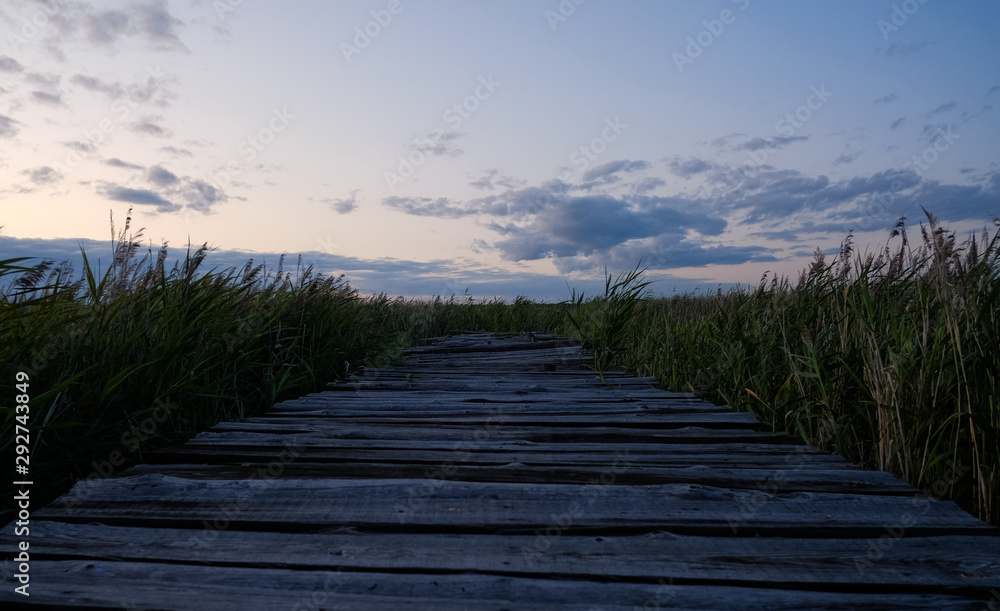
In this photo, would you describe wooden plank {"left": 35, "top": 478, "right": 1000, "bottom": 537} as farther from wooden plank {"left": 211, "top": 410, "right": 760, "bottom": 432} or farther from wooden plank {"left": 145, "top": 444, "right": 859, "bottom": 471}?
wooden plank {"left": 211, "top": 410, "right": 760, "bottom": 432}

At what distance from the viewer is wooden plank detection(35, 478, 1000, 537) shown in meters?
1.93

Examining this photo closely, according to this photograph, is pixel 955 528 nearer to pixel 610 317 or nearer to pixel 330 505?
pixel 330 505

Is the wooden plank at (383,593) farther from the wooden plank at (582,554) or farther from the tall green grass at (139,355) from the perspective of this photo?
the tall green grass at (139,355)

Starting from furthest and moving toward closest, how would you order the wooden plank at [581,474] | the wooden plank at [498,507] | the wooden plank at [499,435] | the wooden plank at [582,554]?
the wooden plank at [499,435]
the wooden plank at [581,474]
the wooden plank at [498,507]
the wooden plank at [582,554]

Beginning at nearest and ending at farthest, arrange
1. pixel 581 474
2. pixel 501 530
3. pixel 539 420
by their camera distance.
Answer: pixel 501 530, pixel 581 474, pixel 539 420

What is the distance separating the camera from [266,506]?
2.07 metres

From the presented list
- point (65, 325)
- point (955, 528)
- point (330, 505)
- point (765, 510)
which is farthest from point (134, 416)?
point (955, 528)

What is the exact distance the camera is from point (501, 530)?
1.92 m

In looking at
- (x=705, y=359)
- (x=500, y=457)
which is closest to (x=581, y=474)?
(x=500, y=457)

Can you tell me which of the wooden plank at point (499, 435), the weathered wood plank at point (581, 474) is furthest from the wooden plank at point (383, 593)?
the wooden plank at point (499, 435)

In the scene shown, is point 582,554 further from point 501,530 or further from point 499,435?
point 499,435

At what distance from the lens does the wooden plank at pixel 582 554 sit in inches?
64.6

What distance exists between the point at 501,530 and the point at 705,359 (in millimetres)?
3748

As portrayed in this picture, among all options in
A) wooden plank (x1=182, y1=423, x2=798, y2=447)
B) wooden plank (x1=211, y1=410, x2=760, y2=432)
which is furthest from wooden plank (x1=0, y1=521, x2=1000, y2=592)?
wooden plank (x1=211, y1=410, x2=760, y2=432)
